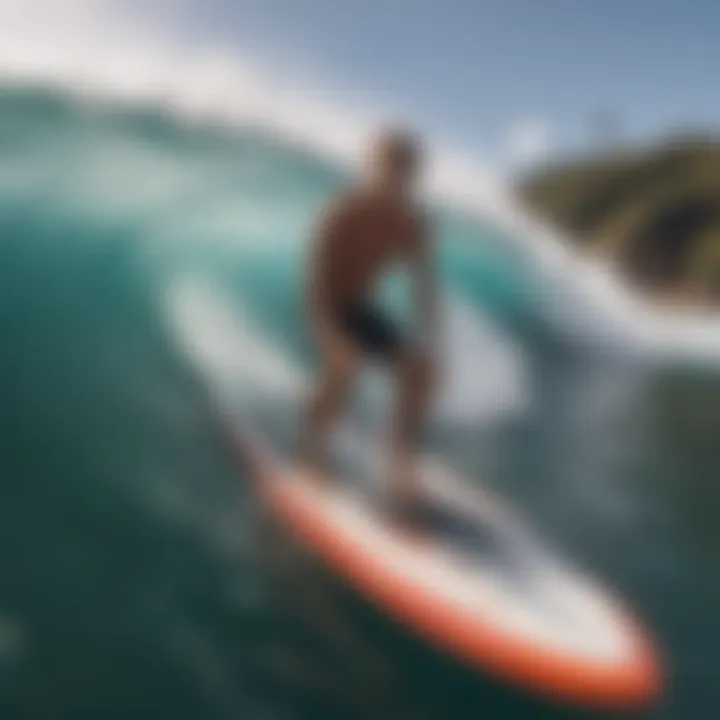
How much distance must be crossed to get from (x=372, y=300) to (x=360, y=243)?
11cm

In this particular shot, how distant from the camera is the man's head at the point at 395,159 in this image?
2.47m

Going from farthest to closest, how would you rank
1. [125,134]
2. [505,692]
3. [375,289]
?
[125,134], [375,289], [505,692]

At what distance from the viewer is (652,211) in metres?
2.74

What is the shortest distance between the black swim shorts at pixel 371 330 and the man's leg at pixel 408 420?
0.10ft

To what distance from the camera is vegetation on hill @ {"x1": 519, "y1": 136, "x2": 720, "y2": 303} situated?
2.67 meters

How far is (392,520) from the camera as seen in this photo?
8.15 ft

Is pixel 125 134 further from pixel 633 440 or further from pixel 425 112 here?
pixel 633 440

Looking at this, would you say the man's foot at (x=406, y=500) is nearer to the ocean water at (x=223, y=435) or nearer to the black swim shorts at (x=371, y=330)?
the ocean water at (x=223, y=435)

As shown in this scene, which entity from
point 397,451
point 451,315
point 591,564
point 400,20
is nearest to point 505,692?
point 591,564

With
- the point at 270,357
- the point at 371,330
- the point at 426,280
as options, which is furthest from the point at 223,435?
the point at 426,280

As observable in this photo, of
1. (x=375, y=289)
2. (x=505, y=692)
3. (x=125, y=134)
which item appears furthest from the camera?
(x=125, y=134)

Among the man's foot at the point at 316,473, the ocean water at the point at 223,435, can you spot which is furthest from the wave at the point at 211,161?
the man's foot at the point at 316,473

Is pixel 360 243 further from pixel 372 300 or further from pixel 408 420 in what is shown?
pixel 408 420

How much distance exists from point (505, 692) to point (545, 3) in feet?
4.34
